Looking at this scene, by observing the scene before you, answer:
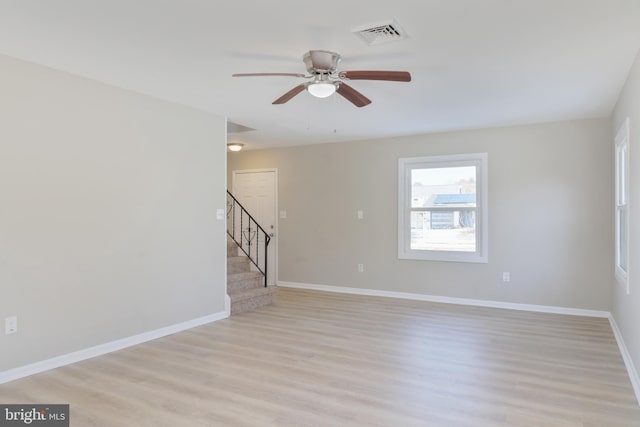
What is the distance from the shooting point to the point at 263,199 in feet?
25.3

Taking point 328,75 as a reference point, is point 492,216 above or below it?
below

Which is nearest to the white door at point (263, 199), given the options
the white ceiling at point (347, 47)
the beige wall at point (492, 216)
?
the beige wall at point (492, 216)

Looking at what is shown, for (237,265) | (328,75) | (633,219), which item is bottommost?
(237,265)

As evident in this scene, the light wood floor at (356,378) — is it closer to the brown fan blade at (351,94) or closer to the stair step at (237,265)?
the stair step at (237,265)

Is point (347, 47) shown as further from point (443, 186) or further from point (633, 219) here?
point (443, 186)

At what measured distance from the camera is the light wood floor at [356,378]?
2.68 metres

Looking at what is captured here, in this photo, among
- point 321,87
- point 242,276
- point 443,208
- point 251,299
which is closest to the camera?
point 321,87

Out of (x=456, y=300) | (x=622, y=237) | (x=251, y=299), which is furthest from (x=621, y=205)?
(x=251, y=299)

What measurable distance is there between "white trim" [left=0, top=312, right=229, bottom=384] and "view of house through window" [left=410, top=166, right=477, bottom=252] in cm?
318

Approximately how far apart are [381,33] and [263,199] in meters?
5.16

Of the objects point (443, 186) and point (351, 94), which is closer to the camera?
point (351, 94)

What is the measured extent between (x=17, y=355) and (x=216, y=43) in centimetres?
275

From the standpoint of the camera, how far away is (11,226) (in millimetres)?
3258

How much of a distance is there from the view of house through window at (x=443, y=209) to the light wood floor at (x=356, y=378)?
145 cm
